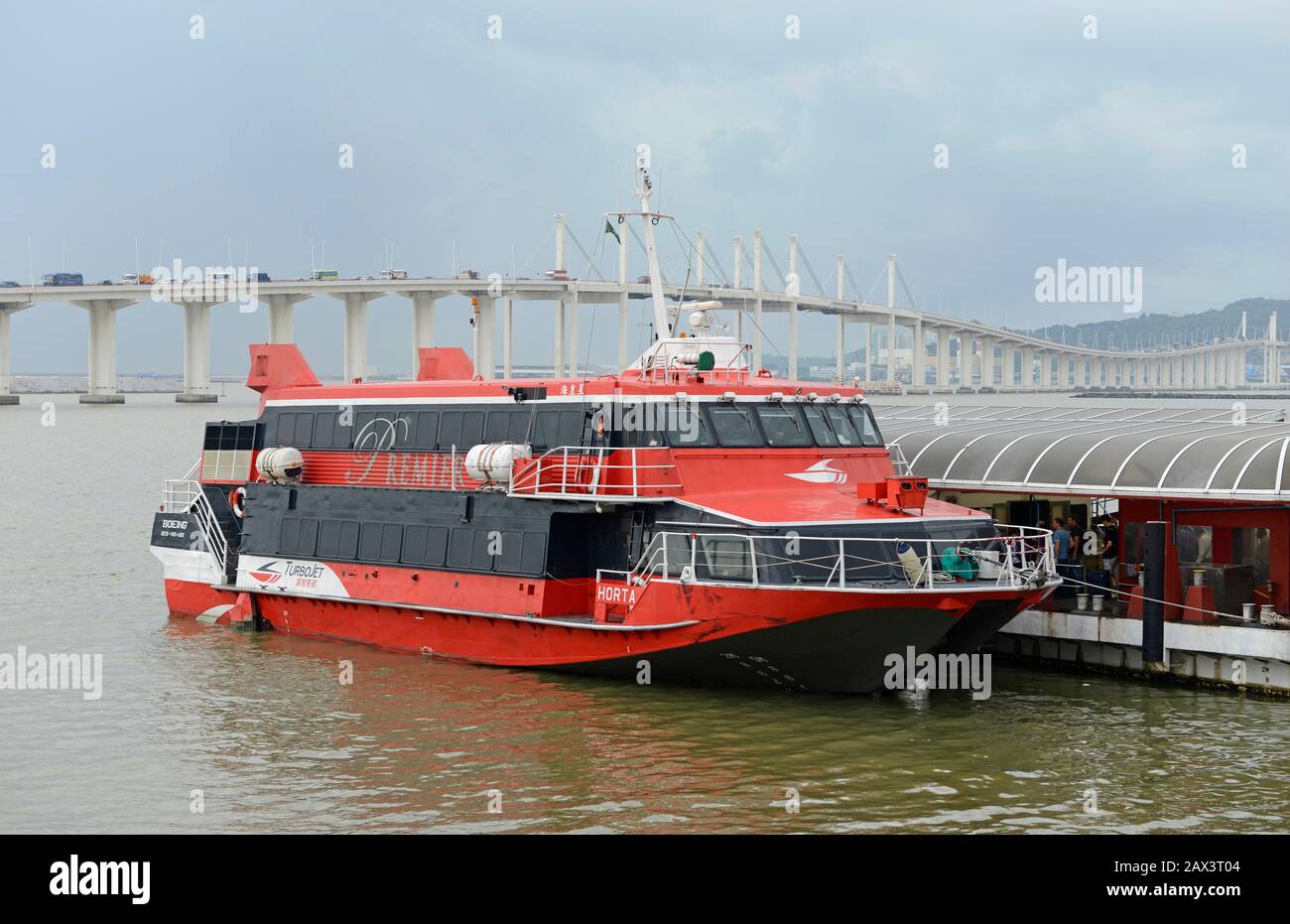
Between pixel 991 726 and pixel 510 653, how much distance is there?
7.56 m

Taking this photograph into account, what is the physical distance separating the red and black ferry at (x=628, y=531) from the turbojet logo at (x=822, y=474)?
0.11 ft

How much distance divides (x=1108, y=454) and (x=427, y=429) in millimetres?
11637

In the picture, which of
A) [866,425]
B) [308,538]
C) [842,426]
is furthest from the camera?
[308,538]

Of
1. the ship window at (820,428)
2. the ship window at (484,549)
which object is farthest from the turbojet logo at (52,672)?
the ship window at (820,428)

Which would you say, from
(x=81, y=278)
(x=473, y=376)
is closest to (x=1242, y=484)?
(x=473, y=376)

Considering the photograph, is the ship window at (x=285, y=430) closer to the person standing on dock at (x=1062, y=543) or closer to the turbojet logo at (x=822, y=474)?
the turbojet logo at (x=822, y=474)

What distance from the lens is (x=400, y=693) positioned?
21719 millimetres

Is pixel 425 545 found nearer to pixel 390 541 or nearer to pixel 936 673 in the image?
pixel 390 541

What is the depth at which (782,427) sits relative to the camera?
71.6ft

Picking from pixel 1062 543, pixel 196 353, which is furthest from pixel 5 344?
Answer: pixel 1062 543

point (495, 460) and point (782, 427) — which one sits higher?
point (782, 427)

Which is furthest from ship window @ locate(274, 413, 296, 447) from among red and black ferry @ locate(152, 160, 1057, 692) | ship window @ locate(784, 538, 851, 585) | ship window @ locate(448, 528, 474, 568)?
ship window @ locate(784, 538, 851, 585)

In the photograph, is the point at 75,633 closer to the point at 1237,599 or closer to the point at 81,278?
the point at 1237,599

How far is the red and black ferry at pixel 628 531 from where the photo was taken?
19266mm
